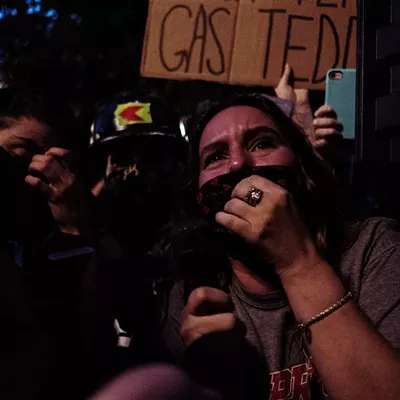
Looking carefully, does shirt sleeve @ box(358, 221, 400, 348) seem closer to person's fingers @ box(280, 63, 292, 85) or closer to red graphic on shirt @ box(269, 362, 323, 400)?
red graphic on shirt @ box(269, 362, 323, 400)

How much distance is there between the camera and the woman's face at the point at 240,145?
1.97 m

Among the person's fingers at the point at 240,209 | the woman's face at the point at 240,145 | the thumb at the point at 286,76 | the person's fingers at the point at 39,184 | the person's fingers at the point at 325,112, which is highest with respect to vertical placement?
the thumb at the point at 286,76

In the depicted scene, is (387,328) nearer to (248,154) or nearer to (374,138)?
(374,138)

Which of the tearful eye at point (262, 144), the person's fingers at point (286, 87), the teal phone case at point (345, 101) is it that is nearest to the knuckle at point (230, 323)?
the tearful eye at point (262, 144)

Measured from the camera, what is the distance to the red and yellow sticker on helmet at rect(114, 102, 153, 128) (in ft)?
11.1

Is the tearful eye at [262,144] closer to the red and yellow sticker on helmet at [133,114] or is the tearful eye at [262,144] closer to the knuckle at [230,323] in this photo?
the knuckle at [230,323]

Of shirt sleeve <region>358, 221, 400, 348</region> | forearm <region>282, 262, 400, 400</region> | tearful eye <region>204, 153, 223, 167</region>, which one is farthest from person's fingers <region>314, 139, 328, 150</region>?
forearm <region>282, 262, 400, 400</region>

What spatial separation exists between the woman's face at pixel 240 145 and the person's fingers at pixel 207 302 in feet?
1.70

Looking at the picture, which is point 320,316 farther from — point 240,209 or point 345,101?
point 345,101

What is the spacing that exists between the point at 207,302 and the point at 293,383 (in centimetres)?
34

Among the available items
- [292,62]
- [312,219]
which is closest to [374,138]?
[312,219]

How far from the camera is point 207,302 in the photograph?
1513 millimetres

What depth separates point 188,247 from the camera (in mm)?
1580

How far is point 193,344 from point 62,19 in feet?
16.6
